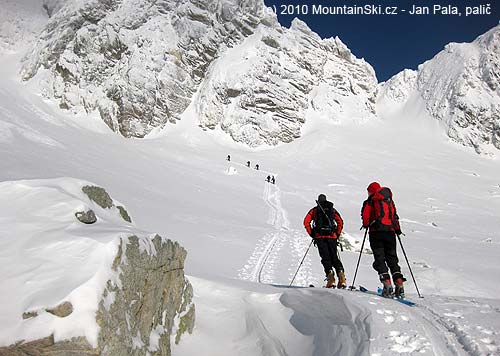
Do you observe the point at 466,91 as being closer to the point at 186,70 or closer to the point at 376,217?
the point at 186,70

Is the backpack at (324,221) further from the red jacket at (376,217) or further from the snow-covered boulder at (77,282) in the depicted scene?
the snow-covered boulder at (77,282)

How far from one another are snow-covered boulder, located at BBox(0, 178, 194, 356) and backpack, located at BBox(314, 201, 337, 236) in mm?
3368

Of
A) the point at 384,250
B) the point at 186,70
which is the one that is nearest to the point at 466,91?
the point at 186,70

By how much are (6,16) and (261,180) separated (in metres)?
71.9

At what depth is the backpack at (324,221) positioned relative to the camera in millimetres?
7376

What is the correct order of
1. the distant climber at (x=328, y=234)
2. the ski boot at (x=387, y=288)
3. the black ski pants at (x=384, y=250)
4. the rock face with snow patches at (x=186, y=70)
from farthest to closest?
the rock face with snow patches at (x=186, y=70), the distant climber at (x=328, y=234), the black ski pants at (x=384, y=250), the ski boot at (x=387, y=288)

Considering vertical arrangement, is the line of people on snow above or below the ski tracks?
above

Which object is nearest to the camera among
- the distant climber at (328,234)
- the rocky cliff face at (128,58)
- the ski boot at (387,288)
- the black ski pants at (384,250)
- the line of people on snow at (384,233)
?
the ski boot at (387,288)

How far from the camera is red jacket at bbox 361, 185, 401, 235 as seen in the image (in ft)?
19.3

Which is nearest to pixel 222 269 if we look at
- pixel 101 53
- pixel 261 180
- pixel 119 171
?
pixel 119 171

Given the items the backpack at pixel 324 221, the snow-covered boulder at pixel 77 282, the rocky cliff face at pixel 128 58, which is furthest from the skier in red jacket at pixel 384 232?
the rocky cliff face at pixel 128 58

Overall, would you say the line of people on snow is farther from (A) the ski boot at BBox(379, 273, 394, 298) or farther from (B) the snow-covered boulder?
(B) the snow-covered boulder

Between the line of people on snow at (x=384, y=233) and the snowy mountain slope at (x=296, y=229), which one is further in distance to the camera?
the line of people on snow at (x=384, y=233)

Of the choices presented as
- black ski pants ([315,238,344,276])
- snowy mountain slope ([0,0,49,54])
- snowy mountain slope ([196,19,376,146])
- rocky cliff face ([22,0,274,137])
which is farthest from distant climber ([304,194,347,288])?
snowy mountain slope ([0,0,49,54])
